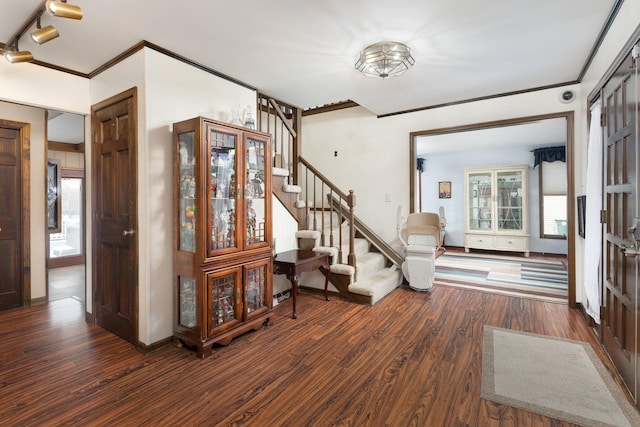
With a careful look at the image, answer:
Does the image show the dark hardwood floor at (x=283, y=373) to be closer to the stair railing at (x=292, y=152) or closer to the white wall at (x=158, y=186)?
the white wall at (x=158, y=186)

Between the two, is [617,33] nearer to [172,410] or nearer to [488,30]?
[488,30]

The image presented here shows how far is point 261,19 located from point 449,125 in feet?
9.87

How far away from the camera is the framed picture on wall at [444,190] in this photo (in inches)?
315

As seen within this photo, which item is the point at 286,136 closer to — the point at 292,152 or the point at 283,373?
the point at 292,152

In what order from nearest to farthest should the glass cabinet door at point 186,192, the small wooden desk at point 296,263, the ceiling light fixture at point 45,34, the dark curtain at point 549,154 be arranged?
the ceiling light fixture at point 45,34 → the glass cabinet door at point 186,192 → the small wooden desk at point 296,263 → the dark curtain at point 549,154

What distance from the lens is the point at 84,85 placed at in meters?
3.06

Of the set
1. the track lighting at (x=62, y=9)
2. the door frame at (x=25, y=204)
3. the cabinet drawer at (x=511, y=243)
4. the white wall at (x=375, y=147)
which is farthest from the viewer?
the cabinet drawer at (x=511, y=243)

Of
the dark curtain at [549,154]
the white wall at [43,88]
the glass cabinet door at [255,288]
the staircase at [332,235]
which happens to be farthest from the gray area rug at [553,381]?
the dark curtain at [549,154]

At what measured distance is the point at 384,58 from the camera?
2715 millimetres

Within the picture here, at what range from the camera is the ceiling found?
2.16 meters

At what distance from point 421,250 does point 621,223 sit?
7.34ft

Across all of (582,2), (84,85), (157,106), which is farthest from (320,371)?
(84,85)

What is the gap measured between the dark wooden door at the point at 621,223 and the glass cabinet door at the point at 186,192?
2987mm

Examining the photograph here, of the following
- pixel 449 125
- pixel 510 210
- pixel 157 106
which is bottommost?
pixel 510 210
